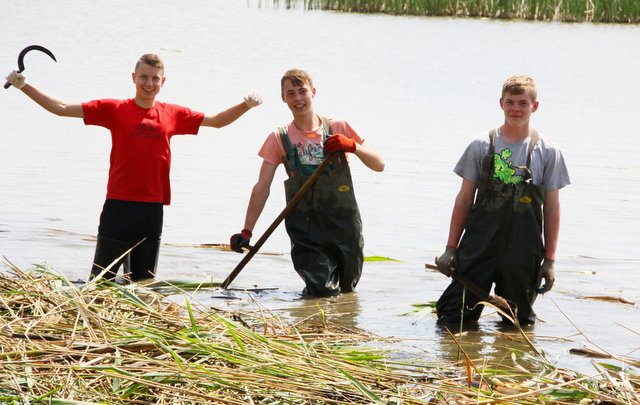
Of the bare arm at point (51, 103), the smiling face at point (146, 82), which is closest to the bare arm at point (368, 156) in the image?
the smiling face at point (146, 82)

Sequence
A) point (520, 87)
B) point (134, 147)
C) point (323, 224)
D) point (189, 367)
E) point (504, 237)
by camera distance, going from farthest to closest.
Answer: point (323, 224), point (134, 147), point (504, 237), point (520, 87), point (189, 367)

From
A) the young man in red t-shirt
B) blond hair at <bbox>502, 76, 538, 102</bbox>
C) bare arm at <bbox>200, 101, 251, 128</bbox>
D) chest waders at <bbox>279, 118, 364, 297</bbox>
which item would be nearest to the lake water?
chest waders at <bbox>279, 118, 364, 297</bbox>

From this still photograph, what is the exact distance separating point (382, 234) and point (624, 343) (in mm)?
4223

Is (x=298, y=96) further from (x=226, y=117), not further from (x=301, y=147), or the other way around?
(x=226, y=117)

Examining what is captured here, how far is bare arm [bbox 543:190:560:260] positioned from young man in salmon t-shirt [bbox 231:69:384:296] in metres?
1.26

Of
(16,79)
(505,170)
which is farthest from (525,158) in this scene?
(16,79)

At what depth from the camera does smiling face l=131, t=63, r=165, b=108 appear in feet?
22.1

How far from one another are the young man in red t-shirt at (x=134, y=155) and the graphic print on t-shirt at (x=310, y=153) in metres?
0.43

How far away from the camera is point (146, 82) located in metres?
6.75

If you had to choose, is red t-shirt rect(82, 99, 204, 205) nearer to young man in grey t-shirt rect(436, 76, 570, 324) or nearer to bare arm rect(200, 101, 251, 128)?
bare arm rect(200, 101, 251, 128)

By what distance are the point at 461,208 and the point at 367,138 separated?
873 cm

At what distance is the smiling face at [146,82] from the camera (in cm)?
675

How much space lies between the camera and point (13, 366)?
3.80 metres

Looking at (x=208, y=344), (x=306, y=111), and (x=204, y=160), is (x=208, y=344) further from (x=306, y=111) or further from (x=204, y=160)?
(x=204, y=160)
